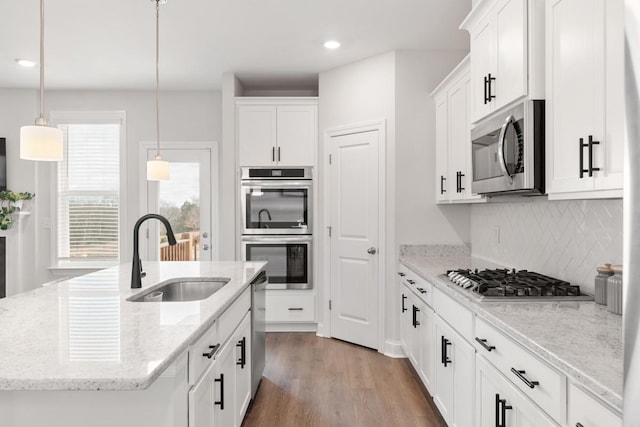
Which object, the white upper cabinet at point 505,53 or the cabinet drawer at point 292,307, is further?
the cabinet drawer at point 292,307

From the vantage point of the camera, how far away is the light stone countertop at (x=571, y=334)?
3.56ft

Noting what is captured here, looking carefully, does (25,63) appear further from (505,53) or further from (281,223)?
(505,53)

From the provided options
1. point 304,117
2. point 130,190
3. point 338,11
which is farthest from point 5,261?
point 338,11

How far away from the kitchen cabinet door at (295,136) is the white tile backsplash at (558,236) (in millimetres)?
2054

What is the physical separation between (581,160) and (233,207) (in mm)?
3703

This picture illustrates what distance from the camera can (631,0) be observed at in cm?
70

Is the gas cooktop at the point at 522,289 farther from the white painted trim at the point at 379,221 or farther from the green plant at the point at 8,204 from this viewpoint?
the green plant at the point at 8,204

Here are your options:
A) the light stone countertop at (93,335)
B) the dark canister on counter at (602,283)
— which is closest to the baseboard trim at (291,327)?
the light stone countertop at (93,335)

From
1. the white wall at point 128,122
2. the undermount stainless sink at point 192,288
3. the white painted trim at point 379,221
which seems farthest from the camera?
the white wall at point 128,122

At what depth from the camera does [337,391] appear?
324cm

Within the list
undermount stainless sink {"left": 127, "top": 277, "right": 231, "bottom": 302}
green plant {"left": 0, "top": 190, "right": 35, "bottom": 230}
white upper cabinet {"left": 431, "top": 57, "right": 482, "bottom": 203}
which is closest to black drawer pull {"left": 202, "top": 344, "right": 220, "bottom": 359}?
undermount stainless sink {"left": 127, "top": 277, "right": 231, "bottom": 302}

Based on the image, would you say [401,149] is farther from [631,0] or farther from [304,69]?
[631,0]

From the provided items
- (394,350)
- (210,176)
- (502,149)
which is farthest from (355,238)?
(502,149)

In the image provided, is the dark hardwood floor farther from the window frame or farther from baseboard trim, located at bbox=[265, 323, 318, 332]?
the window frame
